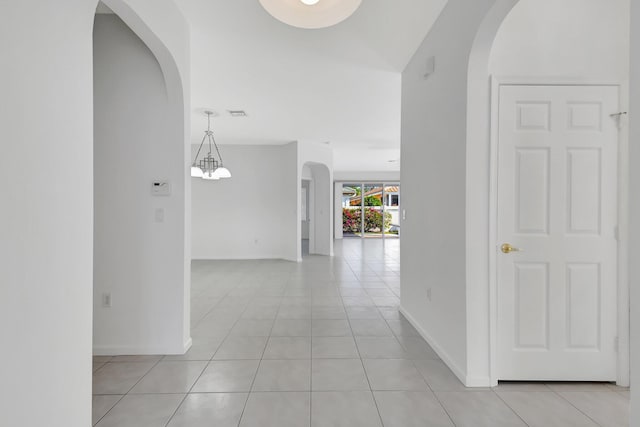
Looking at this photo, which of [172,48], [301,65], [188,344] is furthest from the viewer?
[301,65]

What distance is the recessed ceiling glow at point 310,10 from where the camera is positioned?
1.42 metres

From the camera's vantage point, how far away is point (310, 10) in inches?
Answer: 57.1

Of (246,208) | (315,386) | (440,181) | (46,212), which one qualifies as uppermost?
(440,181)

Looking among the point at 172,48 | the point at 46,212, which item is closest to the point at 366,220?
the point at 172,48

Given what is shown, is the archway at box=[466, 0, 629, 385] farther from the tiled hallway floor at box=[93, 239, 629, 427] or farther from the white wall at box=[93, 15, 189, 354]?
the white wall at box=[93, 15, 189, 354]

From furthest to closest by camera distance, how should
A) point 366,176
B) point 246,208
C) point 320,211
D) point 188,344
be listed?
point 366,176 → point 320,211 → point 246,208 → point 188,344

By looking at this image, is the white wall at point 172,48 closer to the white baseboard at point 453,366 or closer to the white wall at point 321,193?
the white baseboard at point 453,366

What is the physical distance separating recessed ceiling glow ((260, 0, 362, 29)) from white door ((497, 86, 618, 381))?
1.34 metres

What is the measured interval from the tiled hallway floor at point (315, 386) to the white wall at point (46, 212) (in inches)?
27.5

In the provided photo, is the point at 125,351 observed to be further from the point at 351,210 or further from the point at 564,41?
the point at 351,210

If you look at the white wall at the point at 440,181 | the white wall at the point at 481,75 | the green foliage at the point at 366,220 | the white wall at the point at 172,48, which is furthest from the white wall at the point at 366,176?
the white wall at the point at 481,75

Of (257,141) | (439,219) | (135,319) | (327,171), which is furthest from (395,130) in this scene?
(135,319)

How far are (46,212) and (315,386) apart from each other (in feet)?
5.96

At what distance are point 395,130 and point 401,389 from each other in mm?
5055
